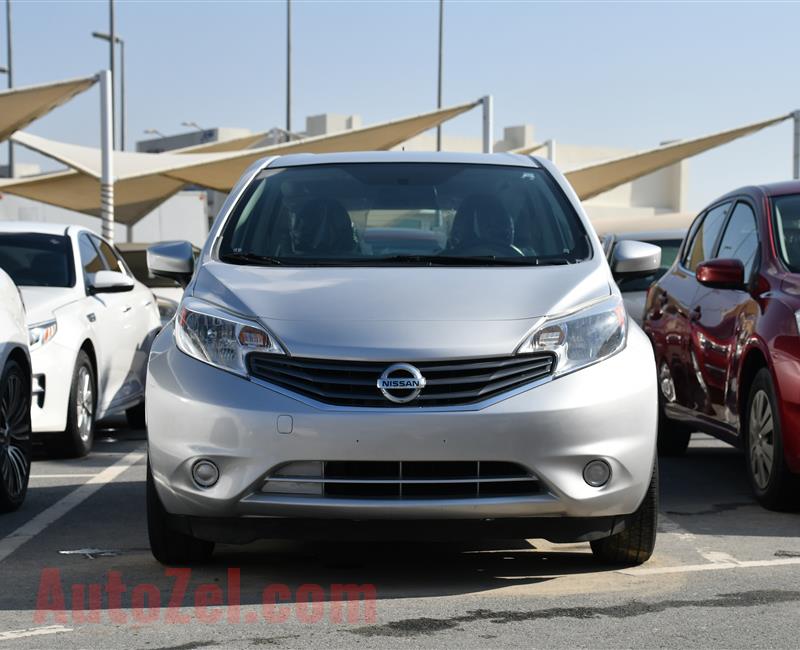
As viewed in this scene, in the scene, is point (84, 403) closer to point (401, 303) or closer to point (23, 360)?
point (23, 360)

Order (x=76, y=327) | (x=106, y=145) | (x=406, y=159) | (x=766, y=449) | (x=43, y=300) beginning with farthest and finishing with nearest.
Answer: (x=106, y=145) → (x=76, y=327) → (x=43, y=300) → (x=766, y=449) → (x=406, y=159)

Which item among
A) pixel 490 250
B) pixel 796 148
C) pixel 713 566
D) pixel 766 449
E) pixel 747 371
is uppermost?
pixel 796 148

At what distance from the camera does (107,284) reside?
10.8 m

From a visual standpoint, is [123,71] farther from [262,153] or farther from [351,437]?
[351,437]

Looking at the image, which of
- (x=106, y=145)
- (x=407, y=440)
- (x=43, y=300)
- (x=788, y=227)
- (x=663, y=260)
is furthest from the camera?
(x=106, y=145)

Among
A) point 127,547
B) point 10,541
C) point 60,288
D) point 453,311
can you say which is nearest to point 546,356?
point 453,311

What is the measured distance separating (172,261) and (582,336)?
2051 mm

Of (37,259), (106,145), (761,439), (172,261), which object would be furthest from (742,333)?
(106,145)

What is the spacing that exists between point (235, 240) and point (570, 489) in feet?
6.40

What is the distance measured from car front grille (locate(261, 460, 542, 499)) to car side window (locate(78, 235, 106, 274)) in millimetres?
5951

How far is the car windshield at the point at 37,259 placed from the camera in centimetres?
1080

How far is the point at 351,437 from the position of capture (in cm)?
536

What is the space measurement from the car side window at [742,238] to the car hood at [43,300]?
4312 mm

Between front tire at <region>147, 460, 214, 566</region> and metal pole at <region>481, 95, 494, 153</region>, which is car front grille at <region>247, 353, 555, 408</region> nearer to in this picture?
front tire at <region>147, 460, 214, 566</region>
